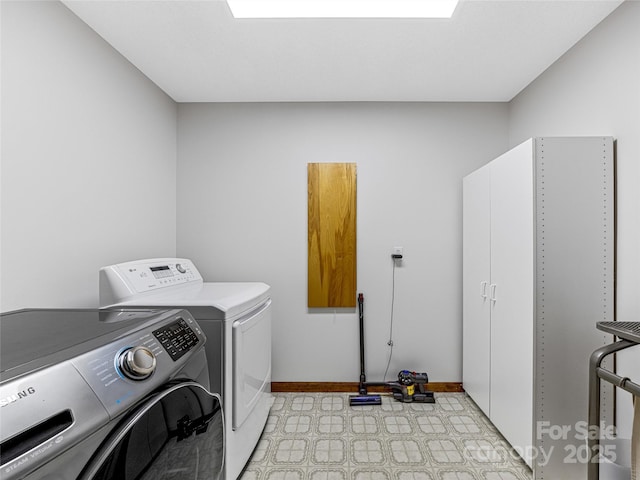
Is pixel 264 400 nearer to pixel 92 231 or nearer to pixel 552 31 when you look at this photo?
pixel 92 231

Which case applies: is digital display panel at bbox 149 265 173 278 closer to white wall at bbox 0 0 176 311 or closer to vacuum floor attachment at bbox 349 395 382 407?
white wall at bbox 0 0 176 311

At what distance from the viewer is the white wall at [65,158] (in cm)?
144

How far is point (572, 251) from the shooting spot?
1.75 meters

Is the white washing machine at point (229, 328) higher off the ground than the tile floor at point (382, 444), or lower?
higher

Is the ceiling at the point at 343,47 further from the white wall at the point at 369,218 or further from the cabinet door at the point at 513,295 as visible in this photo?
the cabinet door at the point at 513,295

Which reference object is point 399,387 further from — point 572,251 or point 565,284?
point 572,251

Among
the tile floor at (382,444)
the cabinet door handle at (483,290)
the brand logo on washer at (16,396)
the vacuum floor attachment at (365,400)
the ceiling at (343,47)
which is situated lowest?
the tile floor at (382,444)

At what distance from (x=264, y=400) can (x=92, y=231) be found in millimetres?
1471

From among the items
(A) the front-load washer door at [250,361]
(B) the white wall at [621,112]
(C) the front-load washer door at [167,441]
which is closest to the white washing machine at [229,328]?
(A) the front-load washer door at [250,361]

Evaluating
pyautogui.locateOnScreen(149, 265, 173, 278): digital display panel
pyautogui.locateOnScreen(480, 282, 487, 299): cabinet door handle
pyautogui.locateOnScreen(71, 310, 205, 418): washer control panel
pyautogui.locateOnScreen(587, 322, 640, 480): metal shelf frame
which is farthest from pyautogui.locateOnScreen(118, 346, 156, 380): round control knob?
pyautogui.locateOnScreen(480, 282, 487, 299): cabinet door handle

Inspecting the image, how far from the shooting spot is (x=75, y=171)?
1.77 metres

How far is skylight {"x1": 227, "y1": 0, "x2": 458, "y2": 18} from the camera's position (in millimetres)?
1670

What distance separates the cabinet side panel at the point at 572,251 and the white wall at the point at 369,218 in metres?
1.13

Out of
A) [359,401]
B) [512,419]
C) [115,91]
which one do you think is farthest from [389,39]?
[359,401]
